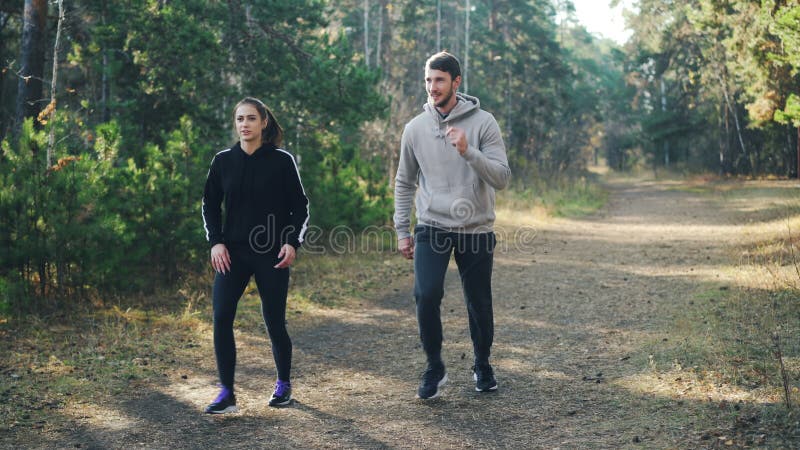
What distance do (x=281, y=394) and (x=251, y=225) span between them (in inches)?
48.9

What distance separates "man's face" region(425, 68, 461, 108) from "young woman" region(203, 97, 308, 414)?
3.44 ft

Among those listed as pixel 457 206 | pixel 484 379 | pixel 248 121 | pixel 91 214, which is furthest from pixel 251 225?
pixel 91 214

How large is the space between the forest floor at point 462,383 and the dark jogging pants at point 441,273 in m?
0.57

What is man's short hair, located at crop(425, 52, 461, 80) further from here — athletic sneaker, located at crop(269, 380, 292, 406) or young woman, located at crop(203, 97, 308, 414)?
athletic sneaker, located at crop(269, 380, 292, 406)

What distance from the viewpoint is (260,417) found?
5.05 metres

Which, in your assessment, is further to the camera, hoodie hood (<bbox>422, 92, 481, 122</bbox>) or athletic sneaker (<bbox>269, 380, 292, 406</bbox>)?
athletic sneaker (<bbox>269, 380, 292, 406</bbox>)

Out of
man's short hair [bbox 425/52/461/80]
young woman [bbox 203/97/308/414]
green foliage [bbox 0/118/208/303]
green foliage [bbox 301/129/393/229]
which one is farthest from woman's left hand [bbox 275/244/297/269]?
green foliage [bbox 301/129/393/229]

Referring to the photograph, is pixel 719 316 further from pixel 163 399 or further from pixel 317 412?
pixel 163 399

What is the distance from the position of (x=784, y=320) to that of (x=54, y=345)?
6967 millimetres

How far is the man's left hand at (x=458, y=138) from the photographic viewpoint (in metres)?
4.58

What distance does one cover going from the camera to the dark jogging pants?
501 centimetres

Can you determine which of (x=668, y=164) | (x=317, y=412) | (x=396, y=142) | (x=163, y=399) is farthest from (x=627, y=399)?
(x=668, y=164)

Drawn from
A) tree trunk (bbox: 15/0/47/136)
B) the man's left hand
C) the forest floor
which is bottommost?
the forest floor

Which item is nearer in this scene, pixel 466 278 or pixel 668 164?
pixel 466 278
